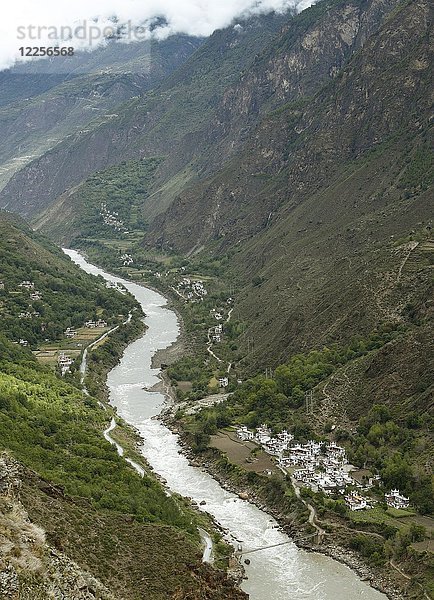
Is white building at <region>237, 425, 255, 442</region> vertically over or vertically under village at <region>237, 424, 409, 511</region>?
under

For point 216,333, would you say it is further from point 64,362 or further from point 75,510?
point 75,510

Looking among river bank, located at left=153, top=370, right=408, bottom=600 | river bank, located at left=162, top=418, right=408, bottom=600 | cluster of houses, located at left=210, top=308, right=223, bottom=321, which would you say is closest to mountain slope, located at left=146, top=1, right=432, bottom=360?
cluster of houses, located at left=210, top=308, right=223, bottom=321

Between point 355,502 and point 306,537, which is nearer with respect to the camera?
point 306,537

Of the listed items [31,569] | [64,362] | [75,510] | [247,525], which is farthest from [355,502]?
[64,362]

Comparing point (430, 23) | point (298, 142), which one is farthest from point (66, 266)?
point (430, 23)

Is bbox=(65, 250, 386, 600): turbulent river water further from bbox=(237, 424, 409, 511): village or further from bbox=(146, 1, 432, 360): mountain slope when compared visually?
bbox=(146, 1, 432, 360): mountain slope

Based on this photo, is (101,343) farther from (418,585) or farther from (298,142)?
(298,142)
